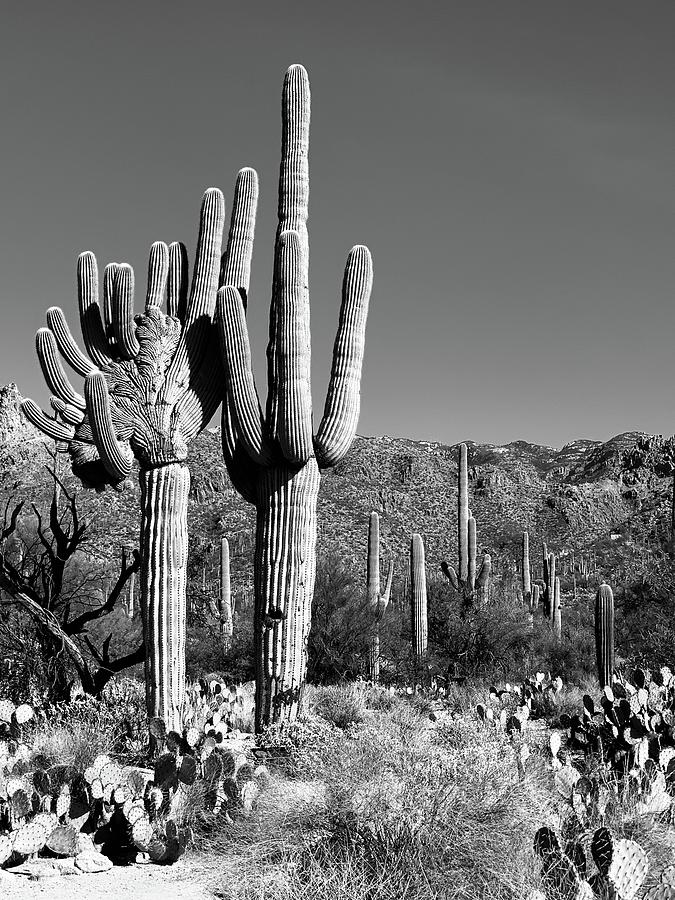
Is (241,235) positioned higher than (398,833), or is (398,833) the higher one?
(241,235)

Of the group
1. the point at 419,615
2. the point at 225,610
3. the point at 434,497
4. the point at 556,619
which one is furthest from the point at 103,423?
the point at 434,497

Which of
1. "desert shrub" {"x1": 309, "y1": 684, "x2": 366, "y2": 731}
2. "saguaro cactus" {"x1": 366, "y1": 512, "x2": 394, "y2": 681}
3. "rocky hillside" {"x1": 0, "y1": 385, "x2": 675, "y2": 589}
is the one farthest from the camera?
"rocky hillside" {"x1": 0, "y1": 385, "x2": 675, "y2": 589}

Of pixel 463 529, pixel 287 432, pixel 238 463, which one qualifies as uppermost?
pixel 287 432

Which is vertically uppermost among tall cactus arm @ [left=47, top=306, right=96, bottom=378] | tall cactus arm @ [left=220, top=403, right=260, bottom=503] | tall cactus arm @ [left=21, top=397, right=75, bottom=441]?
tall cactus arm @ [left=47, top=306, right=96, bottom=378]

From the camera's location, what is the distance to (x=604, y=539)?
53531 millimetres

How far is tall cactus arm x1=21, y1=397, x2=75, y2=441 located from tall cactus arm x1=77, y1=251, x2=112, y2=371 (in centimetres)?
97

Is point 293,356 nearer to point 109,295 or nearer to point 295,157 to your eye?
point 295,157

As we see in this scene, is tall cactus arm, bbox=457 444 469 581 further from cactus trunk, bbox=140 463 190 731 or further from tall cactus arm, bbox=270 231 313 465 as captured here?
tall cactus arm, bbox=270 231 313 465

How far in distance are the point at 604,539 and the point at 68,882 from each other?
169 feet

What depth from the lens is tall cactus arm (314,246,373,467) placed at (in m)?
8.30

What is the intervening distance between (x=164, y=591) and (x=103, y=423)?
1.65 metres

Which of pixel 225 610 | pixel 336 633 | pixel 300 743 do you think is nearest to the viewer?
pixel 300 743

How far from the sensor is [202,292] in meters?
9.29

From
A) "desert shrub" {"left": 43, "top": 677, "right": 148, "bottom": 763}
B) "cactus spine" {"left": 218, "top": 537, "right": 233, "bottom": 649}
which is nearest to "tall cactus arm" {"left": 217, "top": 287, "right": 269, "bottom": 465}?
"desert shrub" {"left": 43, "top": 677, "right": 148, "bottom": 763}
